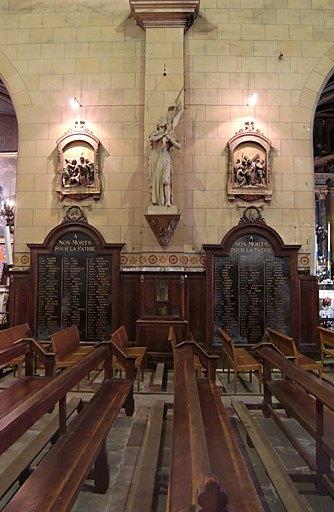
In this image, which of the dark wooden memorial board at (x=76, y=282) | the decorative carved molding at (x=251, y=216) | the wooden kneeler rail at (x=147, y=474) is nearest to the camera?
the wooden kneeler rail at (x=147, y=474)

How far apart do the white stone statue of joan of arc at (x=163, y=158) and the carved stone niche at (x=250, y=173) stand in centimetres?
131

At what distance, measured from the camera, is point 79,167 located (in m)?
8.09

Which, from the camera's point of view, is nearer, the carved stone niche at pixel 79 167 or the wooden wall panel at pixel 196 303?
the wooden wall panel at pixel 196 303

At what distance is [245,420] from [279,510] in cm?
137

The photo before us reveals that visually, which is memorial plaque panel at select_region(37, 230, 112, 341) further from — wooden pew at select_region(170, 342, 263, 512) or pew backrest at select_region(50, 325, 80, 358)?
wooden pew at select_region(170, 342, 263, 512)

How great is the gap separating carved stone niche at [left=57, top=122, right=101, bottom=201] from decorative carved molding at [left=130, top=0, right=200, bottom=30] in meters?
2.44

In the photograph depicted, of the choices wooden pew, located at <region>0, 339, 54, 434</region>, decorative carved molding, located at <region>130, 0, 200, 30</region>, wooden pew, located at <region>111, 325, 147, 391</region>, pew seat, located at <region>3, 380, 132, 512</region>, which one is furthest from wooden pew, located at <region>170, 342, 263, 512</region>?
decorative carved molding, located at <region>130, 0, 200, 30</region>

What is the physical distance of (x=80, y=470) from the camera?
2.38 m

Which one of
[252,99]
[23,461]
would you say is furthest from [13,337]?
[252,99]

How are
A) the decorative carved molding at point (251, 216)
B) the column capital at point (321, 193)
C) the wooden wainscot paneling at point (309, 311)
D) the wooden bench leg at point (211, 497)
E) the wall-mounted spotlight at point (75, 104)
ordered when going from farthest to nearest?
the column capital at point (321, 193)
the wall-mounted spotlight at point (75, 104)
the decorative carved molding at point (251, 216)
the wooden wainscot paneling at point (309, 311)
the wooden bench leg at point (211, 497)

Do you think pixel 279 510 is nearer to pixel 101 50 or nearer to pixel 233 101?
pixel 233 101

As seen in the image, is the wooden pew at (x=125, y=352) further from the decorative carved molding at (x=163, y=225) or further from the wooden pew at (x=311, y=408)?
the decorative carved molding at (x=163, y=225)

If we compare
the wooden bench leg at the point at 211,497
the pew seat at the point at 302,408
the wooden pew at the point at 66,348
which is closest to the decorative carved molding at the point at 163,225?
the wooden pew at the point at 66,348

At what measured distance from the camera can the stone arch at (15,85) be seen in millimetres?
8297
